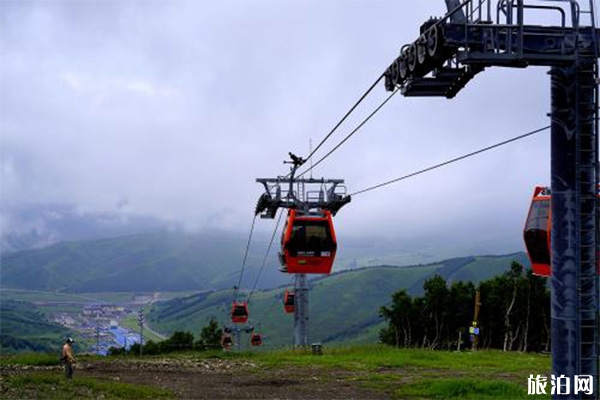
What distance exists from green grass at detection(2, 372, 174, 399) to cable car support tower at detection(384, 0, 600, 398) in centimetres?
1291

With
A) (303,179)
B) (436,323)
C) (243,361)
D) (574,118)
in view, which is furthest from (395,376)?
(436,323)

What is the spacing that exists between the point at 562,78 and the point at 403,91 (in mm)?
3433

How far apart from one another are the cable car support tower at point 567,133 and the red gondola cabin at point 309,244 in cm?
1616

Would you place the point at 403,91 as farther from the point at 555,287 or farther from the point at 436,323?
the point at 436,323

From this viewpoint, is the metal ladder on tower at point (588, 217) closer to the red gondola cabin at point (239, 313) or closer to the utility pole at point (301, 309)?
the utility pole at point (301, 309)

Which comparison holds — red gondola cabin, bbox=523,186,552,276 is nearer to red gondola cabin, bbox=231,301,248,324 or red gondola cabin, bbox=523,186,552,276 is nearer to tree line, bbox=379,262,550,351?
tree line, bbox=379,262,550,351

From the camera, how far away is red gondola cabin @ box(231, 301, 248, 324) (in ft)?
172

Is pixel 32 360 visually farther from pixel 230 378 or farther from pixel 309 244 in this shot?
pixel 309 244

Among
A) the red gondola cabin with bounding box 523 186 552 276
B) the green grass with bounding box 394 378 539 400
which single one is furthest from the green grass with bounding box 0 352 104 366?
the red gondola cabin with bounding box 523 186 552 276

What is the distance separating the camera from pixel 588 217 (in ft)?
37.6

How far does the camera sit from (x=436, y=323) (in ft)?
180

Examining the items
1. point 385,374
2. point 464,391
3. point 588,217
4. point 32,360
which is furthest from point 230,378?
point 588,217

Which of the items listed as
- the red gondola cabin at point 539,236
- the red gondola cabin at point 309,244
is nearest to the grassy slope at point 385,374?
the red gondola cabin at point 539,236

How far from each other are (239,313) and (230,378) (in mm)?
27787
